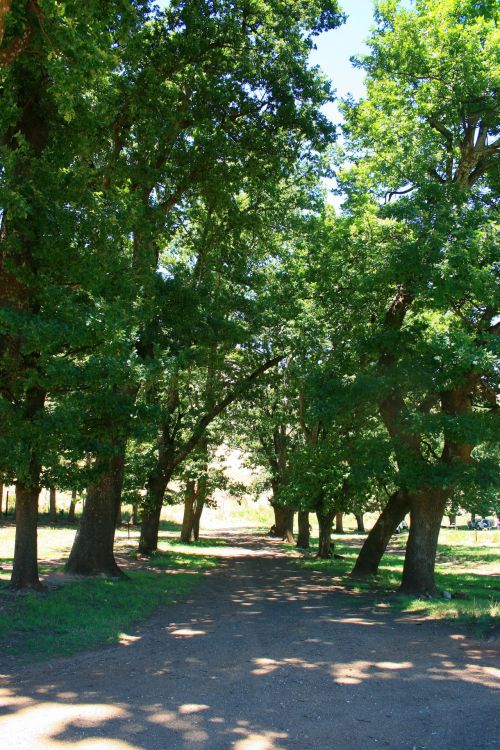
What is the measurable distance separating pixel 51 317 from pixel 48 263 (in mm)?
989

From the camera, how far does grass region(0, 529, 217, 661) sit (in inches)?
320

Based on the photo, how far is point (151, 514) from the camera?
2244cm

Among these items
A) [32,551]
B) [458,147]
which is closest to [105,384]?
[32,551]

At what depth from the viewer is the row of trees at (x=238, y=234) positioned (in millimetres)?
9500

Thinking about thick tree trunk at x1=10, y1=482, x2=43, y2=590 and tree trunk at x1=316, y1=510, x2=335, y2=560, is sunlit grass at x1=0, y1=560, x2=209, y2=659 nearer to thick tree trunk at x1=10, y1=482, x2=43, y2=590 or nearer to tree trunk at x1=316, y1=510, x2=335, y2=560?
thick tree trunk at x1=10, y1=482, x2=43, y2=590

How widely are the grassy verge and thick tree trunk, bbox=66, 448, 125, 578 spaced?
2.22 feet

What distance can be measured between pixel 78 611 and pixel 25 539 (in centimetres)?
184

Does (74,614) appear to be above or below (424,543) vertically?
below

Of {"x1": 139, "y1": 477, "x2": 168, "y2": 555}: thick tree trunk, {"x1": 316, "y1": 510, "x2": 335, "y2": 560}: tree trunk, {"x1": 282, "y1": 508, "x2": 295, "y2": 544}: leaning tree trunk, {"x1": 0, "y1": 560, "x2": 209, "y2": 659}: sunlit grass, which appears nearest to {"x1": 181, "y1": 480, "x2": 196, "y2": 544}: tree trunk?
{"x1": 282, "y1": 508, "x2": 295, "y2": 544}: leaning tree trunk

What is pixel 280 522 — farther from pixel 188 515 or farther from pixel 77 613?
pixel 77 613

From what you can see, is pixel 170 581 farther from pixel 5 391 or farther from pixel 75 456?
pixel 5 391

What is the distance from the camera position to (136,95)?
39.7 feet

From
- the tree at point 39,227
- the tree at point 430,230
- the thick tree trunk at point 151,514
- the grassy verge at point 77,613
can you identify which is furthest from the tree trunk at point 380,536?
the tree at point 39,227

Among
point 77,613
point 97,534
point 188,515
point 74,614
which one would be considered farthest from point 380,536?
point 188,515
